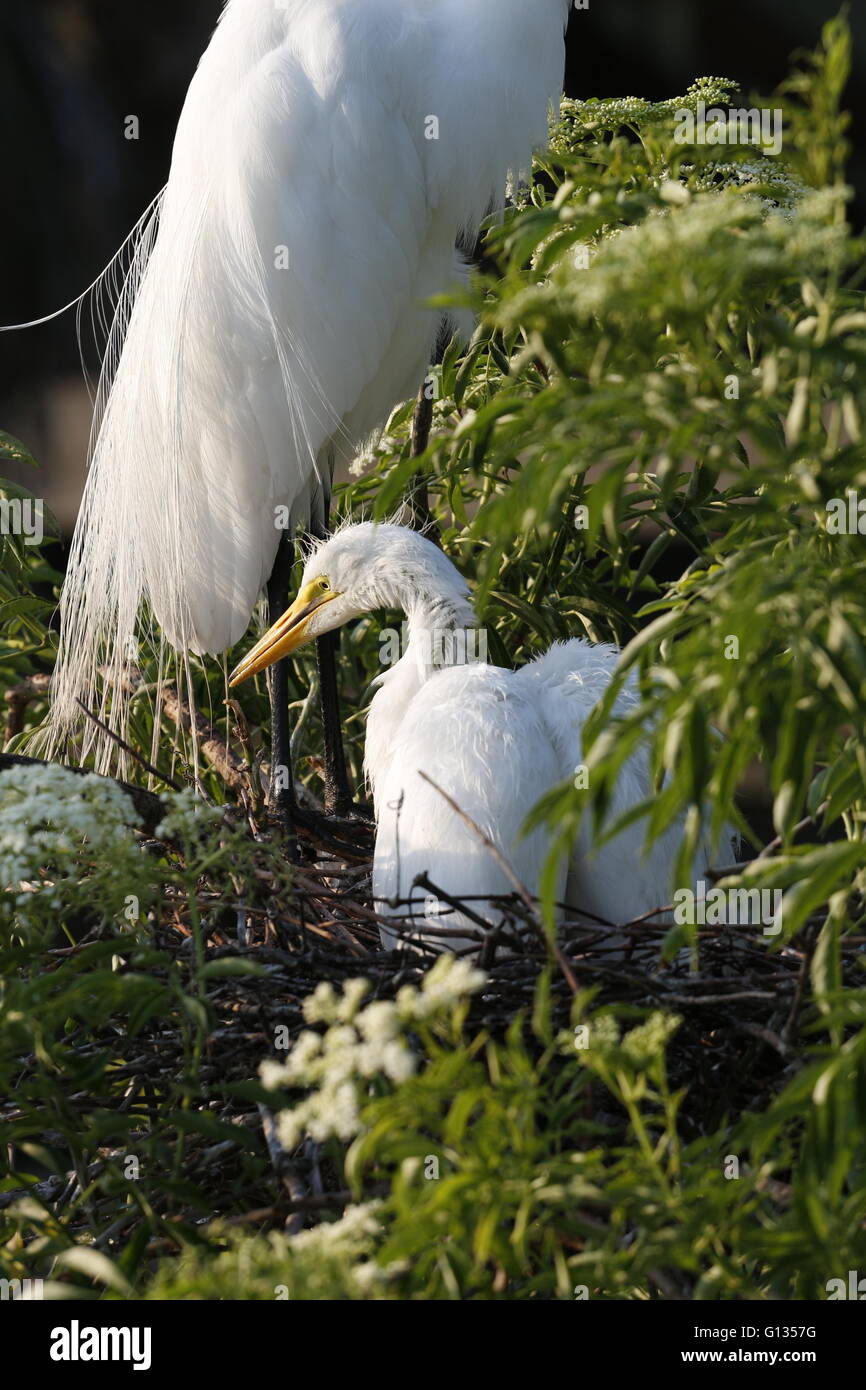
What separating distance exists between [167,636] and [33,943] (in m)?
1.21

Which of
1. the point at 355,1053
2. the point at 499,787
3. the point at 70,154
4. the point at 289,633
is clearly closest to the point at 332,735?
the point at 289,633

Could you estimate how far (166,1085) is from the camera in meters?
A: 1.44

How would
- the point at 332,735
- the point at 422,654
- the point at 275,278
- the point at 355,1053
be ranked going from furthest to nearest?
the point at 332,735 → the point at 275,278 → the point at 422,654 → the point at 355,1053

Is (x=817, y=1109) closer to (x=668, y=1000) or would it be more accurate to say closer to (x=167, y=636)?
(x=668, y=1000)

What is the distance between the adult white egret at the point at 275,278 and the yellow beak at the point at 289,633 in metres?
0.05

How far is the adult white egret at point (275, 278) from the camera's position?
2.16 metres

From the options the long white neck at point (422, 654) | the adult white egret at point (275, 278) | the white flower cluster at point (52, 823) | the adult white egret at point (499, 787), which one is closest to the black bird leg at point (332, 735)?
the adult white egret at point (275, 278)

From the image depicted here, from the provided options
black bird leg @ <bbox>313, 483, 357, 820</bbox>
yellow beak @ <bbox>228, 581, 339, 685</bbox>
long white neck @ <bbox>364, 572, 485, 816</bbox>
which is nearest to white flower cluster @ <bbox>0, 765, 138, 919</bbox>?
long white neck @ <bbox>364, 572, 485, 816</bbox>

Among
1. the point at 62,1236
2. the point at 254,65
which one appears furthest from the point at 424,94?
the point at 62,1236

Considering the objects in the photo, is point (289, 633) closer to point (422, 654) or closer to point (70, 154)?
point (422, 654)

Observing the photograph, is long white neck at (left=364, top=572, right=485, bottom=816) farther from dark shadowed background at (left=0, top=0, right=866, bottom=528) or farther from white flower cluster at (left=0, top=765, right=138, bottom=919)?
dark shadowed background at (left=0, top=0, right=866, bottom=528)

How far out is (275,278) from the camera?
2186 millimetres

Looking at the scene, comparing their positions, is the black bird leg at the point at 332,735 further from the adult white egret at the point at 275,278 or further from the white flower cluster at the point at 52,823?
the white flower cluster at the point at 52,823

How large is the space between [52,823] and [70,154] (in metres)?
2.77
